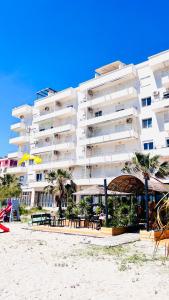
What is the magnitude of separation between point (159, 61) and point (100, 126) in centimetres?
1305

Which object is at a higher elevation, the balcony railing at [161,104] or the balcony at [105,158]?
the balcony railing at [161,104]

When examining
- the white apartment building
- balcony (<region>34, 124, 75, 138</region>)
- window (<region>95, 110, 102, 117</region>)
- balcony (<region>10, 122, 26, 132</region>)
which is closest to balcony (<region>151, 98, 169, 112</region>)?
the white apartment building

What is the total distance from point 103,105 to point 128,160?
37.1 feet

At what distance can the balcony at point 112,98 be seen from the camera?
39.9m

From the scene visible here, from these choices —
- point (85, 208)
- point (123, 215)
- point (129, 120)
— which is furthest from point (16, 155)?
point (123, 215)

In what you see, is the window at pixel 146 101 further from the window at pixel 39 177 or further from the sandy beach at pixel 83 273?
the sandy beach at pixel 83 273

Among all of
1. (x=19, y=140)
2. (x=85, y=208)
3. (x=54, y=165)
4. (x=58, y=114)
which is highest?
(x=58, y=114)

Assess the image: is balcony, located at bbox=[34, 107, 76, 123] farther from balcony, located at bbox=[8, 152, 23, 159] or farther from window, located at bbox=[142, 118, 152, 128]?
window, located at bbox=[142, 118, 152, 128]

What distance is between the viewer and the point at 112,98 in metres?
42.0

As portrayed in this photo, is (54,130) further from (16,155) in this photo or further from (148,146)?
(148,146)

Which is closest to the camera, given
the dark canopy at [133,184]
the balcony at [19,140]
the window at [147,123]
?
the dark canopy at [133,184]

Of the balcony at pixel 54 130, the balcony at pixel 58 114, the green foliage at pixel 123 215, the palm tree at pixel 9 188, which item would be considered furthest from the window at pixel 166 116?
the palm tree at pixel 9 188

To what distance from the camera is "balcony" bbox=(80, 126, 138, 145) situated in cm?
3806

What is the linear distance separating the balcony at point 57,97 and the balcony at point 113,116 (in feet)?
21.6
